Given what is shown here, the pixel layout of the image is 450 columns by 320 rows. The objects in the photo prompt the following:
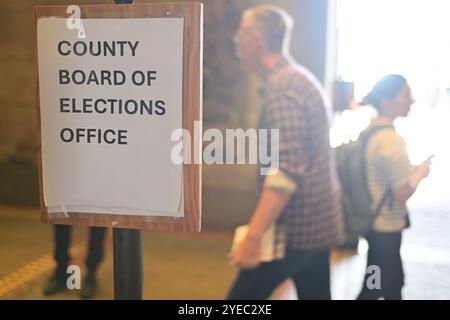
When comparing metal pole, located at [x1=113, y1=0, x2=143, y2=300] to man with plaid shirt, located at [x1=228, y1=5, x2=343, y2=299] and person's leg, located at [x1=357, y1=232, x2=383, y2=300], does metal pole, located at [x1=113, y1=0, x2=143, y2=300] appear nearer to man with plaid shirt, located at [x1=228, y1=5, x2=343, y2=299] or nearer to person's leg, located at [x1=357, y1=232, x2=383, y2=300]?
man with plaid shirt, located at [x1=228, y1=5, x2=343, y2=299]

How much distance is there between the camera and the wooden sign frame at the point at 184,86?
1.17 meters

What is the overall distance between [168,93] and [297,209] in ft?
3.29

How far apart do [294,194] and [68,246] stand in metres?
1.55

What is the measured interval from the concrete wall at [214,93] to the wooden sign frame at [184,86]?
1.83m

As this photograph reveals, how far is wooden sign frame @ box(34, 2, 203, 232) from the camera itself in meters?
1.17

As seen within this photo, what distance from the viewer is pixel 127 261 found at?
4.34 ft

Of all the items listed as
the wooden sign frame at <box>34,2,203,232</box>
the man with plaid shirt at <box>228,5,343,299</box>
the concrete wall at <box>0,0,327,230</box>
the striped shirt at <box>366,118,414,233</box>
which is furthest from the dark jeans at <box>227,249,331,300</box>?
the concrete wall at <box>0,0,327,230</box>

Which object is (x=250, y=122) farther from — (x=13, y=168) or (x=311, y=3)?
(x=13, y=168)

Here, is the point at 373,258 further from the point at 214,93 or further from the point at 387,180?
the point at 214,93

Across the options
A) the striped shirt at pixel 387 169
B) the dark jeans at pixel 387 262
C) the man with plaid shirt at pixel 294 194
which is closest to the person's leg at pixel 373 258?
the dark jeans at pixel 387 262

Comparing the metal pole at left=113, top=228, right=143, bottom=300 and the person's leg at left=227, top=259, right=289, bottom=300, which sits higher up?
the metal pole at left=113, top=228, right=143, bottom=300

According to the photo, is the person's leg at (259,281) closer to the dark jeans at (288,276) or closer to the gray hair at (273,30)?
the dark jeans at (288,276)

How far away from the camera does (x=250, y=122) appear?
3.32 metres

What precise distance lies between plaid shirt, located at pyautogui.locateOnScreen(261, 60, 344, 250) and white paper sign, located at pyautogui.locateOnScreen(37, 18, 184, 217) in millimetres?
790
